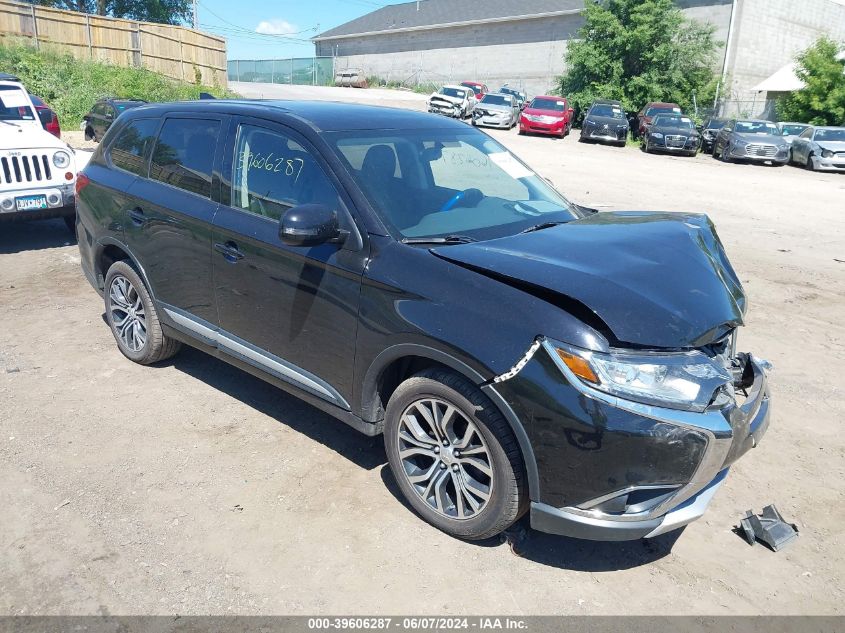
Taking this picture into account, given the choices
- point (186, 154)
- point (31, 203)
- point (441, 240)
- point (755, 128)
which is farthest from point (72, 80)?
point (441, 240)

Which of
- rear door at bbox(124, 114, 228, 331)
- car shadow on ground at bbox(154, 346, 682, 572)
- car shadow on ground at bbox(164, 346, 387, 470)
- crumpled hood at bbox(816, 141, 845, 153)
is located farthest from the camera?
crumpled hood at bbox(816, 141, 845, 153)

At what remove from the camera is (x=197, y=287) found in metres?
4.41

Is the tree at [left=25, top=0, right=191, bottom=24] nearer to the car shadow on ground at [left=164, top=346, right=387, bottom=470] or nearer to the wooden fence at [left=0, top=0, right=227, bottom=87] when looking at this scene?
the wooden fence at [left=0, top=0, right=227, bottom=87]

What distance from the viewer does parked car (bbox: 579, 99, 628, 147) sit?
27.3m

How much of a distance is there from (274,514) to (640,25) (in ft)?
115

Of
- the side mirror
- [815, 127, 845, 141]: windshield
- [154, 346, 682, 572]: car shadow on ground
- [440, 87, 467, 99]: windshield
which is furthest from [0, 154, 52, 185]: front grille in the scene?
[440, 87, 467, 99]: windshield

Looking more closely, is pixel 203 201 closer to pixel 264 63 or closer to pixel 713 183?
pixel 713 183

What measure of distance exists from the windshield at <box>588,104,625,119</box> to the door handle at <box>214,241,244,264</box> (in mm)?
26178

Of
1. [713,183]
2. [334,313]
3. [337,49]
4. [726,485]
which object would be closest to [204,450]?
[334,313]

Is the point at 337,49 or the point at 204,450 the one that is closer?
the point at 204,450

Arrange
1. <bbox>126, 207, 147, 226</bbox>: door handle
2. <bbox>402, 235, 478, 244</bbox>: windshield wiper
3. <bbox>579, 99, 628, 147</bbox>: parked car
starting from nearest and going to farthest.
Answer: <bbox>402, 235, 478, 244</bbox>: windshield wiper < <bbox>126, 207, 147, 226</bbox>: door handle < <bbox>579, 99, 628, 147</bbox>: parked car

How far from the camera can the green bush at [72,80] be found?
2494 centimetres

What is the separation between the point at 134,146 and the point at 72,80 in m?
25.0

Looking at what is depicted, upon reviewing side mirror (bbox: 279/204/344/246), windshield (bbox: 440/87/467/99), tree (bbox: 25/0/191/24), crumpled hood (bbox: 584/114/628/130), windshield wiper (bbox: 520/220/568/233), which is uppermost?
tree (bbox: 25/0/191/24)
